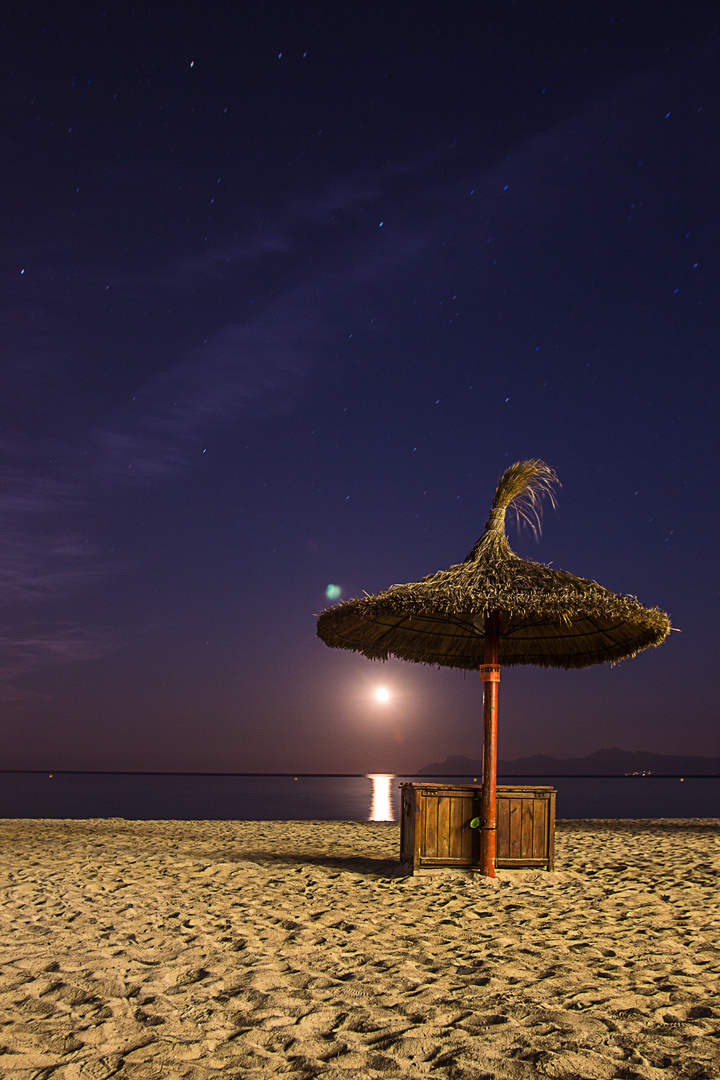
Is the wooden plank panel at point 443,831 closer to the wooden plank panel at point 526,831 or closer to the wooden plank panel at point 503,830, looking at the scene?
the wooden plank panel at point 503,830

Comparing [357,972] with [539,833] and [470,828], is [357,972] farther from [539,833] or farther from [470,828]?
[539,833]

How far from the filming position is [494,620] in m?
8.69

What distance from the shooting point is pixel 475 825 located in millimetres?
8516

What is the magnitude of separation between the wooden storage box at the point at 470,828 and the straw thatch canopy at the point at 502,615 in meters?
1.85

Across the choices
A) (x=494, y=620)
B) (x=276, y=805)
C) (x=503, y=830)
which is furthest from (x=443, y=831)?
(x=276, y=805)

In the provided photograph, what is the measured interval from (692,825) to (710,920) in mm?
10784

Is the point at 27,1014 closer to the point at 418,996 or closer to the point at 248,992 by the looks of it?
the point at 248,992

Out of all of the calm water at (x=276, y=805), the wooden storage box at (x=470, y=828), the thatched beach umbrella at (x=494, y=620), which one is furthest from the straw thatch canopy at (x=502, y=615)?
the calm water at (x=276, y=805)

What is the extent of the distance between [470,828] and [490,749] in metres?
0.87

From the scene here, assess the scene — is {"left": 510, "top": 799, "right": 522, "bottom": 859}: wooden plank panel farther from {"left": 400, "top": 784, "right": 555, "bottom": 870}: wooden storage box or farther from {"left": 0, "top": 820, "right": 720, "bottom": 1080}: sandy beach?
{"left": 0, "top": 820, "right": 720, "bottom": 1080}: sandy beach

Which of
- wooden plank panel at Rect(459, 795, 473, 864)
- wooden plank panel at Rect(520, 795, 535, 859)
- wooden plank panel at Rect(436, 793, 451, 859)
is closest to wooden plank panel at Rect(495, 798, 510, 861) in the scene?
wooden plank panel at Rect(520, 795, 535, 859)

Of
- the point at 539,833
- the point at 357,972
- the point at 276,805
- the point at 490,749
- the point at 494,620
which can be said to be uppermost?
the point at 494,620

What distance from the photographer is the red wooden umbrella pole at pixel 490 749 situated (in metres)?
8.37

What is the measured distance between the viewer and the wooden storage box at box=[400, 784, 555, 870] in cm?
847
